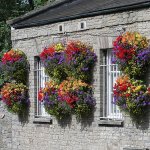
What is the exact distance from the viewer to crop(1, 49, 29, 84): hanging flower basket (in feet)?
63.0

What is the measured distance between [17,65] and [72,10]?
2.52 meters

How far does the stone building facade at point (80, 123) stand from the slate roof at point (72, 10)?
13 cm

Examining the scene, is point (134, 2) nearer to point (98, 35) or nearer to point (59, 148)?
point (98, 35)

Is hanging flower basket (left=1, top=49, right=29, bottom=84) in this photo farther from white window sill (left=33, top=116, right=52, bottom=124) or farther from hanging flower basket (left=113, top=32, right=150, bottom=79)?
hanging flower basket (left=113, top=32, right=150, bottom=79)

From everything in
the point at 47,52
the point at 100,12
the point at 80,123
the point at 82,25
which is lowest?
the point at 80,123

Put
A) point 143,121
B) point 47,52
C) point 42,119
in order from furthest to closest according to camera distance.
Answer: point 42,119 < point 47,52 < point 143,121

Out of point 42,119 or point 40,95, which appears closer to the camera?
point 40,95

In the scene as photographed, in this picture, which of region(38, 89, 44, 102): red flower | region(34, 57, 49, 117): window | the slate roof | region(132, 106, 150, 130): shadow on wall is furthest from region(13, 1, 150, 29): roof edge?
region(132, 106, 150, 130): shadow on wall

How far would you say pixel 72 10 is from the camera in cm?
1836

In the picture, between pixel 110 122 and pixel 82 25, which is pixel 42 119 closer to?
pixel 110 122

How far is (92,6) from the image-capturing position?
1755 centimetres

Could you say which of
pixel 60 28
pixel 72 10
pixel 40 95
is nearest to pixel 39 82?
pixel 40 95

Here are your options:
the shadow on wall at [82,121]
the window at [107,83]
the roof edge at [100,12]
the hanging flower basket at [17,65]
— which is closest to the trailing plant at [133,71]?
the roof edge at [100,12]

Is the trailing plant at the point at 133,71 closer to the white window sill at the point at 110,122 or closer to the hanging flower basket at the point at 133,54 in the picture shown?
the hanging flower basket at the point at 133,54
